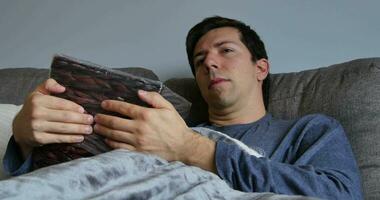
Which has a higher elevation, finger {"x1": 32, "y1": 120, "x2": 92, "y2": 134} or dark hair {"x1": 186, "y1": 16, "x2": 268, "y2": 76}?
dark hair {"x1": 186, "y1": 16, "x2": 268, "y2": 76}

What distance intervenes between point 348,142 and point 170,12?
0.80 meters

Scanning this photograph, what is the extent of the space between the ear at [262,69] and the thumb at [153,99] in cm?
54

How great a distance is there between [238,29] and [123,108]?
64cm

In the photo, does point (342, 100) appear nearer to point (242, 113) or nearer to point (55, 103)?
point (242, 113)

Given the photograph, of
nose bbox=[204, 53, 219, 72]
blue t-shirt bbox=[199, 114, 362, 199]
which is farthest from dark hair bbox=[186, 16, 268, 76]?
blue t-shirt bbox=[199, 114, 362, 199]

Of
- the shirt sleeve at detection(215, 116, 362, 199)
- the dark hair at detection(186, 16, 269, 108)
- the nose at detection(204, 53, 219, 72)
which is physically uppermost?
the dark hair at detection(186, 16, 269, 108)

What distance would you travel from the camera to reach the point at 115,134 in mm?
753

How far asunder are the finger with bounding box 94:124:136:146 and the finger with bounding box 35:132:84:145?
1.4 inches

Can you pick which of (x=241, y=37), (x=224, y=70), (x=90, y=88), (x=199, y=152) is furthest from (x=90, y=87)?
(x=241, y=37)

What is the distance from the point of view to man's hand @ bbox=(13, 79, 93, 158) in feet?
2.46

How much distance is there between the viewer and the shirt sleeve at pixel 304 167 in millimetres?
734

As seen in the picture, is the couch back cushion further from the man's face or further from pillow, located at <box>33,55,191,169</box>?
pillow, located at <box>33,55,191,169</box>

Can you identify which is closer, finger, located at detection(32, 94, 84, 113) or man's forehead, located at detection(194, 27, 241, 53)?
finger, located at detection(32, 94, 84, 113)

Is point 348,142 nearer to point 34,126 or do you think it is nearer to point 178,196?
point 178,196
